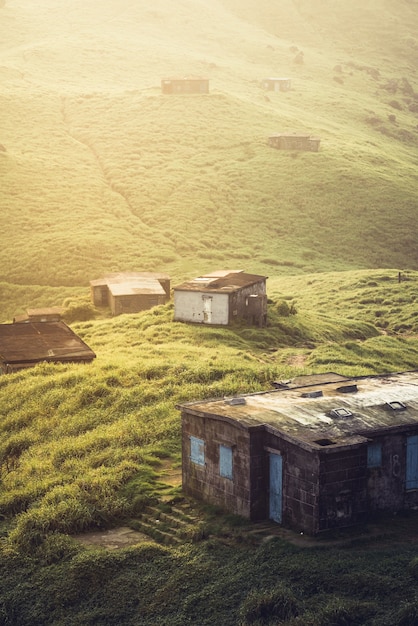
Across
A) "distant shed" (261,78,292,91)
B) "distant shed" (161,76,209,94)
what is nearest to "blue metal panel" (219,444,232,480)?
"distant shed" (161,76,209,94)

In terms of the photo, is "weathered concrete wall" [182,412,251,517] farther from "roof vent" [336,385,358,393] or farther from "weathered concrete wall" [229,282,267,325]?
"weathered concrete wall" [229,282,267,325]

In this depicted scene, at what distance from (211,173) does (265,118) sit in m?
26.9

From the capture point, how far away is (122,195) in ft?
381

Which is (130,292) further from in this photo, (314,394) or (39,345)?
(314,394)

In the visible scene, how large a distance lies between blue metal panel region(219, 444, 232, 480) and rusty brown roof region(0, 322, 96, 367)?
69.7ft

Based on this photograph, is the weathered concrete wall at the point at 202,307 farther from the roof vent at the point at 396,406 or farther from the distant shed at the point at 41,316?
the roof vent at the point at 396,406

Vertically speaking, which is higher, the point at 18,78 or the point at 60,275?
the point at 18,78

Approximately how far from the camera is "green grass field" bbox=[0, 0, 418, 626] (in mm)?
27516

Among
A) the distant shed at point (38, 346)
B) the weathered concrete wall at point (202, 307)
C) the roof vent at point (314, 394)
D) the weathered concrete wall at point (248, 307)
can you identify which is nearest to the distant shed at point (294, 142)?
the weathered concrete wall at point (248, 307)

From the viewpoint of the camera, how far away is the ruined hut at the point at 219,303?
6078 cm

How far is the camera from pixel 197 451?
1315 inches

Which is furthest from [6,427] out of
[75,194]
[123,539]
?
[75,194]

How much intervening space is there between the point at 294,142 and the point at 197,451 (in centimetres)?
10208

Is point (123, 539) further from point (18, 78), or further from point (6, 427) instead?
point (18, 78)
